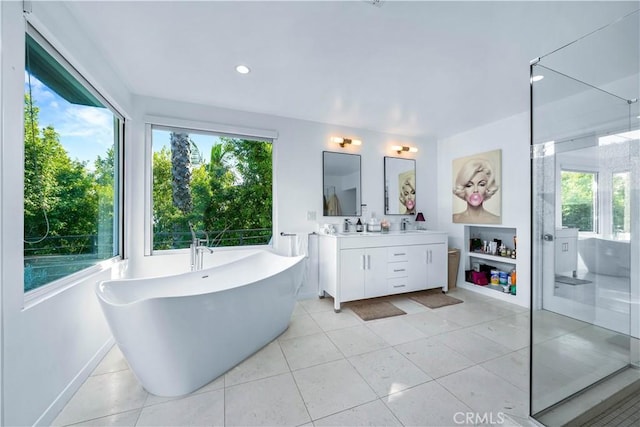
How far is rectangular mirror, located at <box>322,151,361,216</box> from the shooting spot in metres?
3.37

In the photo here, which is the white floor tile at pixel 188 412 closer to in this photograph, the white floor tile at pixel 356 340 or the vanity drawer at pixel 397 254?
the white floor tile at pixel 356 340

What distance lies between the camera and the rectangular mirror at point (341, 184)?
337 centimetres

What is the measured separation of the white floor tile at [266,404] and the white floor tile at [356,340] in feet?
1.87

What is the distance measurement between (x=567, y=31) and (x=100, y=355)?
13.4 feet

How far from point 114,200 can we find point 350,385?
8.52 ft

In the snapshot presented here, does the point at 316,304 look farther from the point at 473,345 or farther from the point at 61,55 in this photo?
the point at 61,55

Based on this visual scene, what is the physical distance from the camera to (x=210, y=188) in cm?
294

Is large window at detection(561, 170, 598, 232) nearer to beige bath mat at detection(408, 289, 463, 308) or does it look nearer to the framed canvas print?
the framed canvas print

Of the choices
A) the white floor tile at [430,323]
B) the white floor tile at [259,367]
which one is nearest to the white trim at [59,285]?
the white floor tile at [259,367]

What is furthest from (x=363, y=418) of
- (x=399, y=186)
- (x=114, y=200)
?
(x=399, y=186)

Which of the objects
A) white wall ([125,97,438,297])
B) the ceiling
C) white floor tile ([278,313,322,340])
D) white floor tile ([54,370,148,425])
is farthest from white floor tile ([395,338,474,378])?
the ceiling

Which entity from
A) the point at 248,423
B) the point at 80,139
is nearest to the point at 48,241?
the point at 80,139

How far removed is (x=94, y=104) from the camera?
199cm

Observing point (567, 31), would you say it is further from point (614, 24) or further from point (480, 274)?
point (480, 274)
